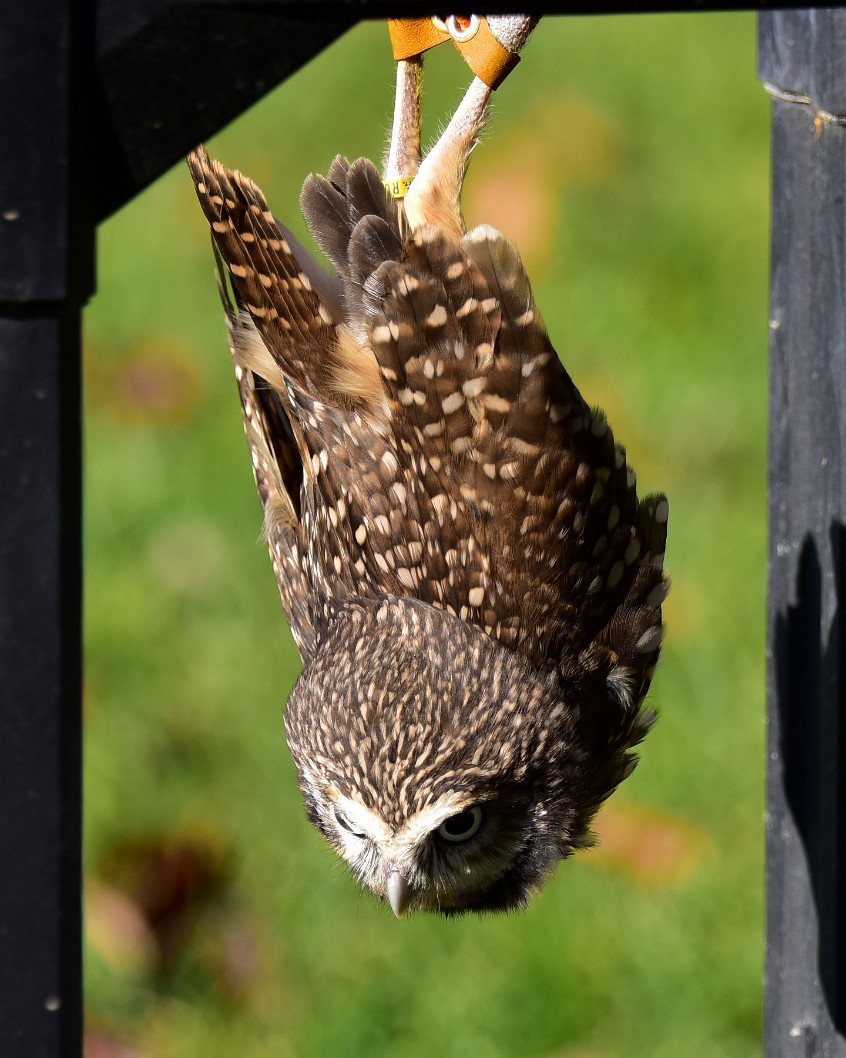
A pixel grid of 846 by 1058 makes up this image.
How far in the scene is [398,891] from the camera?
7.92ft

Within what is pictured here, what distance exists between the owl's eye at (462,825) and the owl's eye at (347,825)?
0.38 feet

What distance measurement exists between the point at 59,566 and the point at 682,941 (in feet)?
8.06

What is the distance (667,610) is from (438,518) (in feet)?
7.13

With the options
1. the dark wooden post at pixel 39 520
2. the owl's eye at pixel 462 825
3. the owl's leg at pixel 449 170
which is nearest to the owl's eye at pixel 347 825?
the owl's eye at pixel 462 825

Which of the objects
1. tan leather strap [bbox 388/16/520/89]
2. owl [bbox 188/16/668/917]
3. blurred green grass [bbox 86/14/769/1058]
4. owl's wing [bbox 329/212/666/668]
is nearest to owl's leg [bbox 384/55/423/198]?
owl [bbox 188/16/668/917]

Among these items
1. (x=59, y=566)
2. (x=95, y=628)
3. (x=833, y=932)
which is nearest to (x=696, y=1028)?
(x=833, y=932)

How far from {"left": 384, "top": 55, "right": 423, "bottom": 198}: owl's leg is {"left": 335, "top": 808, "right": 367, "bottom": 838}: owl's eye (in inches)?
33.8

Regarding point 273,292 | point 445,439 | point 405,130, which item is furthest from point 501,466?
point 405,130

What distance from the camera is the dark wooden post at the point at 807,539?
7.54ft

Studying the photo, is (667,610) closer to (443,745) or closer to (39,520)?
(443,745)

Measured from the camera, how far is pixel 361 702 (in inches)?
86.0

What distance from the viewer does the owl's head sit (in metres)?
2.19

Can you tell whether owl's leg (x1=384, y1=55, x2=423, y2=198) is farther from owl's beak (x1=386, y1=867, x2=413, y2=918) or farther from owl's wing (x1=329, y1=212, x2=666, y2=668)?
owl's beak (x1=386, y1=867, x2=413, y2=918)

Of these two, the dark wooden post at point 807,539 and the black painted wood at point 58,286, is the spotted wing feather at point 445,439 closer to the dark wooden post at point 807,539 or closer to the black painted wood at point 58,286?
the dark wooden post at point 807,539
